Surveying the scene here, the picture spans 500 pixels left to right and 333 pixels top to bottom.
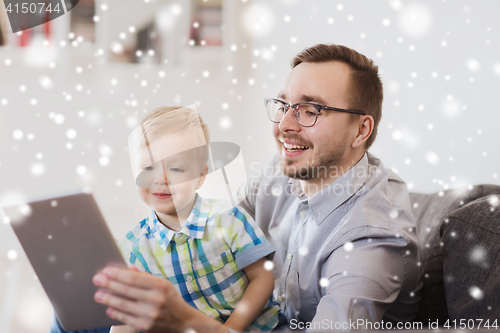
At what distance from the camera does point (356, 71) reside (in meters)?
1.11

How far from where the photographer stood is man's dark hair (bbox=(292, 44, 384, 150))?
3.60 feet

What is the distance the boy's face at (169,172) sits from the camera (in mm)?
912

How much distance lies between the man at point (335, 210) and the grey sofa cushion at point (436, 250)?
3 cm

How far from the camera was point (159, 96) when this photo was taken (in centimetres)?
217

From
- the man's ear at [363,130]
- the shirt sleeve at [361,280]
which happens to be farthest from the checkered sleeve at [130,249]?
→ the man's ear at [363,130]

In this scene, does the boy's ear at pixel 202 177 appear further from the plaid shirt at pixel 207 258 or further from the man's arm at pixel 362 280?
the man's arm at pixel 362 280

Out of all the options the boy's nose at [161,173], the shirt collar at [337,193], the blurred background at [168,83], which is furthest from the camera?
the blurred background at [168,83]

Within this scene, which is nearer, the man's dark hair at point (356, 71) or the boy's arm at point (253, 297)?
the boy's arm at point (253, 297)

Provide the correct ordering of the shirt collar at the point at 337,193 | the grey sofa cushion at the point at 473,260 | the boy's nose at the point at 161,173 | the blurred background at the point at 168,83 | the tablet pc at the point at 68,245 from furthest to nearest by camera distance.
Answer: the blurred background at the point at 168,83 → the shirt collar at the point at 337,193 → the boy's nose at the point at 161,173 → the grey sofa cushion at the point at 473,260 → the tablet pc at the point at 68,245

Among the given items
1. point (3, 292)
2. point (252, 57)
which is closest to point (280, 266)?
point (252, 57)

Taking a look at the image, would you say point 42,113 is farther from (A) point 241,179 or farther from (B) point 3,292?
(A) point 241,179

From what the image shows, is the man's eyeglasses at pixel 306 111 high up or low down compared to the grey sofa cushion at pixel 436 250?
up

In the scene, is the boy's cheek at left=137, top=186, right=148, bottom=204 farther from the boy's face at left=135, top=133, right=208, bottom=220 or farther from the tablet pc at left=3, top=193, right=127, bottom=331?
the tablet pc at left=3, top=193, right=127, bottom=331

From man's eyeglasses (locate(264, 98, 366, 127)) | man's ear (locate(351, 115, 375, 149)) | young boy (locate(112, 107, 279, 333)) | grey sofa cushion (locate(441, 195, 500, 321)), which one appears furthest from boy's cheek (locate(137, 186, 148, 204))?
grey sofa cushion (locate(441, 195, 500, 321))
